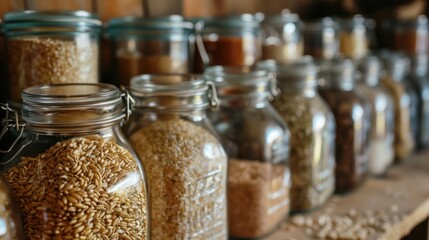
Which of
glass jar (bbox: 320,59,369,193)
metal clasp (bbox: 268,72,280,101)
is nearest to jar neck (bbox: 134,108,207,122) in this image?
metal clasp (bbox: 268,72,280,101)

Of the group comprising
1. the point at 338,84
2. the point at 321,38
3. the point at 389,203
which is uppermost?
the point at 321,38

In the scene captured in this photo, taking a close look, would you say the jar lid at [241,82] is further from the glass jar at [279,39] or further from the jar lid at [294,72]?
the glass jar at [279,39]

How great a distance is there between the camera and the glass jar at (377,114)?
1.49 meters

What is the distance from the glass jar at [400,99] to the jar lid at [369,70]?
11 cm

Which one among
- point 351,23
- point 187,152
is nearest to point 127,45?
point 187,152

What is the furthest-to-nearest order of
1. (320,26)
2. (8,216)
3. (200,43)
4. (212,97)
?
(320,26) → (200,43) → (212,97) → (8,216)

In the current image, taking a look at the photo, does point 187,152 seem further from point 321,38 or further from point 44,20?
point 321,38

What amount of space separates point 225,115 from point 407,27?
1094mm

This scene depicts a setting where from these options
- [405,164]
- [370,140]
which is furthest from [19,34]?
[405,164]

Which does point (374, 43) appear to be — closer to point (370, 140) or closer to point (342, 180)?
point (370, 140)

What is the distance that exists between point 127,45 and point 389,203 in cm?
71

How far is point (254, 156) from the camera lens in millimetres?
1078

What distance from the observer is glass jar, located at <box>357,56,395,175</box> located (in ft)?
4.88

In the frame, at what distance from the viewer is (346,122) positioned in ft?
4.38
